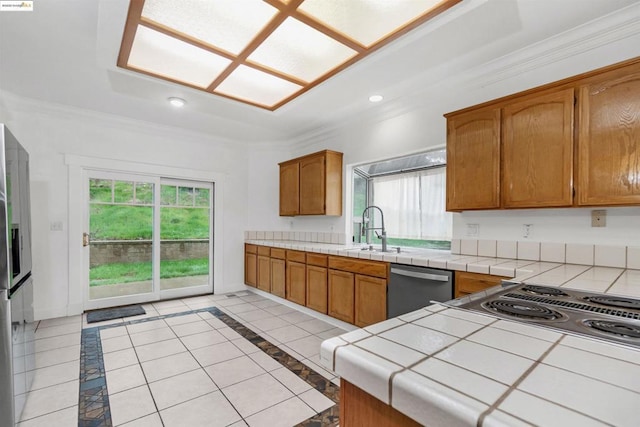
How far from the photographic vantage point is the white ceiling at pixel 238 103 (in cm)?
194

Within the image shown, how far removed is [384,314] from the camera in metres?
2.76

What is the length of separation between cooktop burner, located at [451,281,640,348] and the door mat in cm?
399

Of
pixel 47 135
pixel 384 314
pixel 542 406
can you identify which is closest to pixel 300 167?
pixel 384 314

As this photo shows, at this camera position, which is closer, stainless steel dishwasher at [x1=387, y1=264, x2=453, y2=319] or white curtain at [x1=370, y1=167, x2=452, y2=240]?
stainless steel dishwasher at [x1=387, y1=264, x2=453, y2=319]

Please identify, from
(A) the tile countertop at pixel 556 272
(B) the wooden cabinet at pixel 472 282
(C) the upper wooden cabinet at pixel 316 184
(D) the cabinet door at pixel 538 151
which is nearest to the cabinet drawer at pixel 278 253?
(C) the upper wooden cabinet at pixel 316 184

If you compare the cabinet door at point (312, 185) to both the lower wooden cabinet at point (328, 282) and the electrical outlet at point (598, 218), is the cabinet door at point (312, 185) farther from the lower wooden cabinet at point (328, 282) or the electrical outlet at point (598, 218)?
the electrical outlet at point (598, 218)

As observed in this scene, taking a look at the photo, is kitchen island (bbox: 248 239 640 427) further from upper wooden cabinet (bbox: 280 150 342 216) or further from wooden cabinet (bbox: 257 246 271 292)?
wooden cabinet (bbox: 257 246 271 292)

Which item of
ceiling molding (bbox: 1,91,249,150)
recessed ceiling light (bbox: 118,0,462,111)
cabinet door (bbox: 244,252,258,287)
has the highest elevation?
recessed ceiling light (bbox: 118,0,462,111)

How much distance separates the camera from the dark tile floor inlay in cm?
180

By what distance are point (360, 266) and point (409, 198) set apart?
137 cm

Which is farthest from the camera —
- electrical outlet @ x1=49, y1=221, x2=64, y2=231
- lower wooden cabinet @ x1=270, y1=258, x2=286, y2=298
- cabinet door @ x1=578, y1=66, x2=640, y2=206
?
lower wooden cabinet @ x1=270, y1=258, x2=286, y2=298

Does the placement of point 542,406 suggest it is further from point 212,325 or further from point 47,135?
point 47,135

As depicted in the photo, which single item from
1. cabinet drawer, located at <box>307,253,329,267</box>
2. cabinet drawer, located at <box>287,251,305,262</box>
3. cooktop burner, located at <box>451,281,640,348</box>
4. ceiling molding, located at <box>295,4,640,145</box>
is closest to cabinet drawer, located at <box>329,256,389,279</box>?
cabinet drawer, located at <box>307,253,329,267</box>

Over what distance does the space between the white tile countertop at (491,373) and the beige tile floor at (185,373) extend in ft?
4.73
